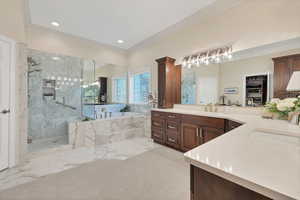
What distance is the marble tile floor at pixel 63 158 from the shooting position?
6.63 feet

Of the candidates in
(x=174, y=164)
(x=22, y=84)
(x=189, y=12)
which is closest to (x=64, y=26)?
(x=22, y=84)

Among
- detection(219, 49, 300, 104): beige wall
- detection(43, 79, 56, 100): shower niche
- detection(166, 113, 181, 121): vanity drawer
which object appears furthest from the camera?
detection(43, 79, 56, 100): shower niche

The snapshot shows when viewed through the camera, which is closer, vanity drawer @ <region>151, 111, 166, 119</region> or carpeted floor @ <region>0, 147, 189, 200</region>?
carpeted floor @ <region>0, 147, 189, 200</region>

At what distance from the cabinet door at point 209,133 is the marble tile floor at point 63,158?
118cm

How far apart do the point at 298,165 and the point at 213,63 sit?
8.65 ft

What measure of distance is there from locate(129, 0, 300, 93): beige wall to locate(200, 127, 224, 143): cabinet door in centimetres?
153

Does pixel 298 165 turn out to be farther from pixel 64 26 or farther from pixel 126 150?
pixel 64 26

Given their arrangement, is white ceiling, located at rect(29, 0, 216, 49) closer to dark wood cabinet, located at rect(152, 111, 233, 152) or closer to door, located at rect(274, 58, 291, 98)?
door, located at rect(274, 58, 291, 98)

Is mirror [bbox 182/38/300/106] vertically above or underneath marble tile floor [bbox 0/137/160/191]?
above

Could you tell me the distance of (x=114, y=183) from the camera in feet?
6.21

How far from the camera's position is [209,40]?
2928 millimetres

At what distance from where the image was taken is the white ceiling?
257cm

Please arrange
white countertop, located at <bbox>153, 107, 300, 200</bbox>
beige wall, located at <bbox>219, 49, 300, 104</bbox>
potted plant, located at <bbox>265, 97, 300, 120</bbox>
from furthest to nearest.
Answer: beige wall, located at <bbox>219, 49, 300, 104</bbox>
potted plant, located at <bbox>265, 97, 300, 120</bbox>
white countertop, located at <bbox>153, 107, 300, 200</bbox>

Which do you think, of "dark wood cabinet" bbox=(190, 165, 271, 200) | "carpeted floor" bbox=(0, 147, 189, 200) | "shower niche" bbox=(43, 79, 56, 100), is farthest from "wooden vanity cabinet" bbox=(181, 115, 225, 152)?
"shower niche" bbox=(43, 79, 56, 100)
